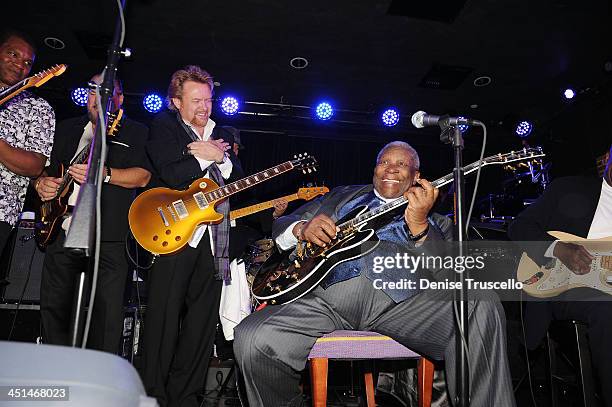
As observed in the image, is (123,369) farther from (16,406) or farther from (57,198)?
(57,198)

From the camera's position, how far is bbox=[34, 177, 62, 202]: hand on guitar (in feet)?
9.25

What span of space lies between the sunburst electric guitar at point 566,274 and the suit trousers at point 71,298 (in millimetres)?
2645

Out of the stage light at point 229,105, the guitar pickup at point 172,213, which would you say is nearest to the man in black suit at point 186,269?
the guitar pickup at point 172,213

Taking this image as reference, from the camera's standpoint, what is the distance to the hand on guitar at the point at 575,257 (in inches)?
106

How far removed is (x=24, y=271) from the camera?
394 cm

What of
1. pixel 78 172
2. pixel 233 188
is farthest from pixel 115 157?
pixel 233 188

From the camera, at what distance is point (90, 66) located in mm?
6848

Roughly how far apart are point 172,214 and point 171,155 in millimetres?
378

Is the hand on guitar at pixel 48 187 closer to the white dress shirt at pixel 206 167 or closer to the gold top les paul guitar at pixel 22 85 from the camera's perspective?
the gold top les paul guitar at pixel 22 85

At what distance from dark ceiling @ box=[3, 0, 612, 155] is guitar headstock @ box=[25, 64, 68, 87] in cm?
274

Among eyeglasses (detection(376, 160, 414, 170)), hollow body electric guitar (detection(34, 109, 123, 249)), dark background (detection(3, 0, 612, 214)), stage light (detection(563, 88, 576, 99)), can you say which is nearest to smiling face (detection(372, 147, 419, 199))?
eyeglasses (detection(376, 160, 414, 170))

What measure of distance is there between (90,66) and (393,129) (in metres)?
5.06

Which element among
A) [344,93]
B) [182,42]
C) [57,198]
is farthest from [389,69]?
[57,198]

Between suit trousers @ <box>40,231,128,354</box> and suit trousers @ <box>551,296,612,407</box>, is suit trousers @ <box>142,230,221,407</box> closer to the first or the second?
suit trousers @ <box>40,231,128,354</box>
